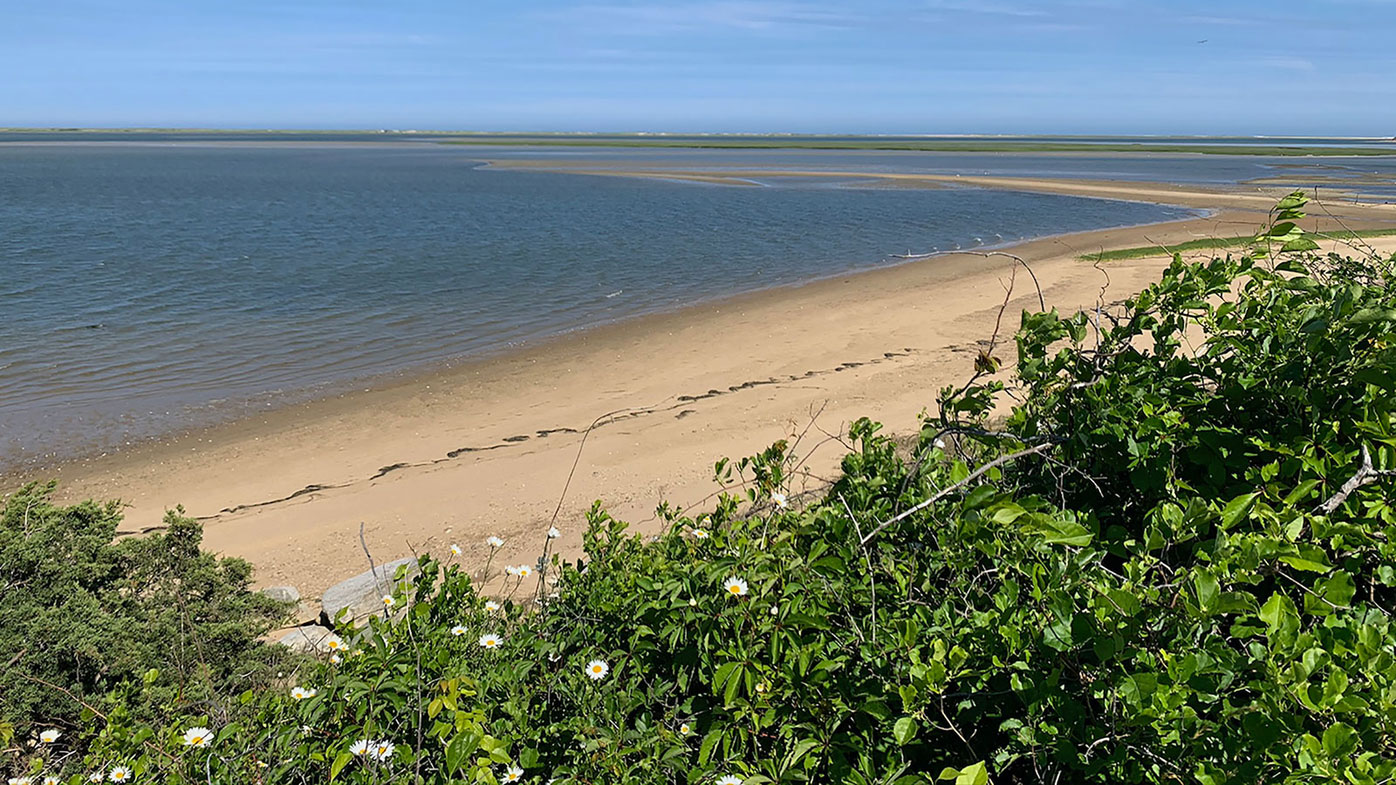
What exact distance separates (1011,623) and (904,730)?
1.11 ft

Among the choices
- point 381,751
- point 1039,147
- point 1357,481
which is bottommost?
point 1039,147

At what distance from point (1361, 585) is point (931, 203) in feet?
135

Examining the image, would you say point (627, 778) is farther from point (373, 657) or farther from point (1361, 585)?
point (1361, 585)

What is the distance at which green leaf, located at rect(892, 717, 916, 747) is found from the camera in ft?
6.46

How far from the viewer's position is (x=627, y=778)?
86.5 inches

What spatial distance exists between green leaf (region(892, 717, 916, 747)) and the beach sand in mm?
3019

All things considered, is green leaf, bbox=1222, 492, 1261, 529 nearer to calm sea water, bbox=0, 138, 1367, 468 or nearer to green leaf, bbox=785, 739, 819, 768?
green leaf, bbox=785, 739, 819, 768

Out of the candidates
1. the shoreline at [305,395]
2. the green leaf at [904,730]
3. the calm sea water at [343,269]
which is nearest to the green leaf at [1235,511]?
the green leaf at [904,730]

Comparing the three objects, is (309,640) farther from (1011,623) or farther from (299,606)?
(1011,623)

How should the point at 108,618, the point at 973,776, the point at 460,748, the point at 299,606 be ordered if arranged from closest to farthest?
the point at 973,776 < the point at 460,748 < the point at 108,618 < the point at 299,606

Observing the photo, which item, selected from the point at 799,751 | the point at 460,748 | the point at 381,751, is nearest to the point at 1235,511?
the point at 799,751

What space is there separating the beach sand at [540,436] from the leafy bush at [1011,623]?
232 cm

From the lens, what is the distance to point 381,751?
2.42 metres

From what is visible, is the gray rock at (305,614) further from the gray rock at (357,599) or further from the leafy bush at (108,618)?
the leafy bush at (108,618)
